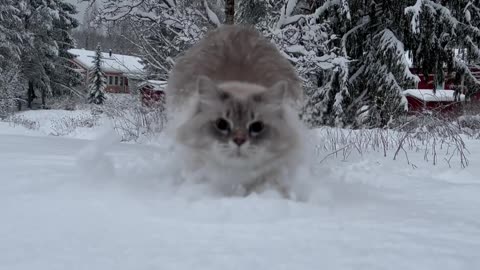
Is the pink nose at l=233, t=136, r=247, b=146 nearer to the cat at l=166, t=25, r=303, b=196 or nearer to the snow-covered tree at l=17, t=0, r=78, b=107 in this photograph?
the cat at l=166, t=25, r=303, b=196

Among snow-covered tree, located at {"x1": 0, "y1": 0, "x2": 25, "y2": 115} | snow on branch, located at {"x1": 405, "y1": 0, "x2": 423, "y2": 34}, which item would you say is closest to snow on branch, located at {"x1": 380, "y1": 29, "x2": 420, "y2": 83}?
snow on branch, located at {"x1": 405, "y1": 0, "x2": 423, "y2": 34}

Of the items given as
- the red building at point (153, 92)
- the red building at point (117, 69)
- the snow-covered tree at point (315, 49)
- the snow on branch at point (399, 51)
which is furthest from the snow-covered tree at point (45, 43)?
the snow on branch at point (399, 51)

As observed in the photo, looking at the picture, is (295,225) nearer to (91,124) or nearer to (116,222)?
(116,222)

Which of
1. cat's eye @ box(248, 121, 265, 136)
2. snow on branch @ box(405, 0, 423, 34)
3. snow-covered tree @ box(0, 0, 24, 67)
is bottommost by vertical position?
cat's eye @ box(248, 121, 265, 136)

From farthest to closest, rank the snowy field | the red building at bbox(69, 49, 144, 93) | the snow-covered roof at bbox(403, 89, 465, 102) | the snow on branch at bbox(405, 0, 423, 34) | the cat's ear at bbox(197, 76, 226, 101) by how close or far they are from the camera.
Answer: the snow on branch at bbox(405, 0, 423, 34), the snow-covered roof at bbox(403, 89, 465, 102), the red building at bbox(69, 49, 144, 93), the cat's ear at bbox(197, 76, 226, 101), the snowy field

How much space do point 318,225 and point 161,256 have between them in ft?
2.76

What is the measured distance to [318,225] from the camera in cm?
223

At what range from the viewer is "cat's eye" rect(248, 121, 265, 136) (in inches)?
111

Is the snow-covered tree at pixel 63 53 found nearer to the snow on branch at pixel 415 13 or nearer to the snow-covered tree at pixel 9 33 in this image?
the snow-covered tree at pixel 9 33

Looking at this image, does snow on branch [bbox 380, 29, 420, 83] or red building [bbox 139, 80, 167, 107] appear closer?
red building [bbox 139, 80, 167, 107]

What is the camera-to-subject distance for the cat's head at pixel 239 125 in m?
2.77

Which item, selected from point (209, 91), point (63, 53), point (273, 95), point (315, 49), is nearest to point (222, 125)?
point (209, 91)

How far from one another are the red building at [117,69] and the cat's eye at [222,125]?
839 cm

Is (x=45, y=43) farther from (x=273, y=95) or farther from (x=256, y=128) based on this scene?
(x=256, y=128)
